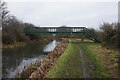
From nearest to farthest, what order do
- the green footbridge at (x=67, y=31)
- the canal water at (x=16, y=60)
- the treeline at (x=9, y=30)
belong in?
the canal water at (x=16, y=60), the treeline at (x=9, y=30), the green footbridge at (x=67, y=31)

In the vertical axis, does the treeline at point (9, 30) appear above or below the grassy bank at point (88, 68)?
above

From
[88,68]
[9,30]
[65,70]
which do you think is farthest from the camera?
[9,30]

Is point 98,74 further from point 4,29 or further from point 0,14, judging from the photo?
point 4,29

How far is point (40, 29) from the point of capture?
47.1 metres

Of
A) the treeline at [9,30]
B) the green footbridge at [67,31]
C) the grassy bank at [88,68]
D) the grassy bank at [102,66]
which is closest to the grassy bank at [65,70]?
the grassy bank at [88,68]

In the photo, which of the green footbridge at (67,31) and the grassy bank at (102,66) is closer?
the grassy bank at (102,66)

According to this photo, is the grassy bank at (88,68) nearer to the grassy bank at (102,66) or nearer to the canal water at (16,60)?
the grassy bank at (102,66)

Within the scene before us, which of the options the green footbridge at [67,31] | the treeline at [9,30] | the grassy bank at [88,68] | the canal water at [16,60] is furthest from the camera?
the green footbridge at [67,31]

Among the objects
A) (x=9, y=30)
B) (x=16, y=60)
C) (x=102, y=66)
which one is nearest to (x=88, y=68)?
(x=102, y=66)

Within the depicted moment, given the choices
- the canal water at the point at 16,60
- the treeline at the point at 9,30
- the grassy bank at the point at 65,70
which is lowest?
the canal water at the point at 16,60

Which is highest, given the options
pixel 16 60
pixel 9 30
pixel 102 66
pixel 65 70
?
pixel 9 30

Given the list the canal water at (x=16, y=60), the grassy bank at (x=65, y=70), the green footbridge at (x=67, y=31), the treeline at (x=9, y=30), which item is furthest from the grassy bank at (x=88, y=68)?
the green footbridge at (x=67, y=31)

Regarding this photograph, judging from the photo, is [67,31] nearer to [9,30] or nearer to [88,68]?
[9,30]

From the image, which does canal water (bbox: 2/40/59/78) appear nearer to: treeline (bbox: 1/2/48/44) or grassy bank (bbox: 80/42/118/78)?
grassy bank (bbox: 80/42/118/78)
